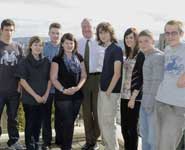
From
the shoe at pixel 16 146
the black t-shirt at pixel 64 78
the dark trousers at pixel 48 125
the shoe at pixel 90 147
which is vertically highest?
the black t-shirt at pixel 64 78

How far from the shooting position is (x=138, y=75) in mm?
4625

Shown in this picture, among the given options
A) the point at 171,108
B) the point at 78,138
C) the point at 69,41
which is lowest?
the point at 78,138

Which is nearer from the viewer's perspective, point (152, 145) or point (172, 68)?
point (172, 68)

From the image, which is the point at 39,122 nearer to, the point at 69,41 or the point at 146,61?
the point at 69,41

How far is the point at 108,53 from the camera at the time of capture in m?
4.84

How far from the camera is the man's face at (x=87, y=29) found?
5.53 m

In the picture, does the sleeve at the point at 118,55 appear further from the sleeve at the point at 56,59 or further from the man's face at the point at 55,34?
the man's face at the point at 55,34

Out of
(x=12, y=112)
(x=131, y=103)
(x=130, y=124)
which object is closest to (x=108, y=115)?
(x=130, y=124)

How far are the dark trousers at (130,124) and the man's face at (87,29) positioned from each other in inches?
47.7

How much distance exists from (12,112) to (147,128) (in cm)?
188

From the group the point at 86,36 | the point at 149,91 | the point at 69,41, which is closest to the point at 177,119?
the point at 149,91

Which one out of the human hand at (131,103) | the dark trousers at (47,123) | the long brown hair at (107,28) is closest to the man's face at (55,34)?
the long brown hair at (107,28)

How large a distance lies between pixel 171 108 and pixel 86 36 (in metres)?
2.08

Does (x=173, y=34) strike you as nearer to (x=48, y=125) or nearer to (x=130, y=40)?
(x=130, y=40)
